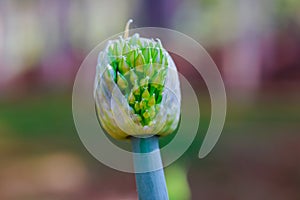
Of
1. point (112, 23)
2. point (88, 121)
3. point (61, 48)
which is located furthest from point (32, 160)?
point (88, 121)

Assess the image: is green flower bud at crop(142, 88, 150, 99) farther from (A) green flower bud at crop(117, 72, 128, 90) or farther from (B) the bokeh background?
(B) the bokeh background

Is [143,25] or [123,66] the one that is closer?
[123,66]

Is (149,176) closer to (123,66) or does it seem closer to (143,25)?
(123,66)

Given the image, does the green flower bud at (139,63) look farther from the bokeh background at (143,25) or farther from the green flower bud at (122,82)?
the bokeh background at (143,25)

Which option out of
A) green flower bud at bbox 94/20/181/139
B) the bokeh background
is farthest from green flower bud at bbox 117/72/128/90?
the bokeh background

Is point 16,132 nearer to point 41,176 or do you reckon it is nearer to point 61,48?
point 41,176

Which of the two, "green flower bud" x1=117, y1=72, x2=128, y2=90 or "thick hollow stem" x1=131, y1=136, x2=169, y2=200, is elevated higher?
"green flower bud" x1=117, y1=72, x2=128, y2=90

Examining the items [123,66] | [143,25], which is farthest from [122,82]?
[143,25]
